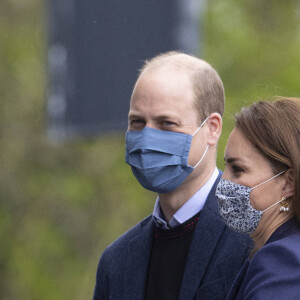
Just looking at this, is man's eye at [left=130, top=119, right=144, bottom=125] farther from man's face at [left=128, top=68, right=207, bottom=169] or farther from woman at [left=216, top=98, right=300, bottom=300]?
woman at [left=216, top=98, right=300, bottom=300]

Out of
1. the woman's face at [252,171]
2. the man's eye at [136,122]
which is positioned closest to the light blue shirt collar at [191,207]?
the man's eye at [136,122]

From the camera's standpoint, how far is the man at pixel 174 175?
3457mm

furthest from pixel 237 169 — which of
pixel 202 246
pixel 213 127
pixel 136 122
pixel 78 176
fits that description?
pixel 78 176

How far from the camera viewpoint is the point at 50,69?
495 cm

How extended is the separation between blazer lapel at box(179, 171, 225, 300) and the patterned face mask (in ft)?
0.87

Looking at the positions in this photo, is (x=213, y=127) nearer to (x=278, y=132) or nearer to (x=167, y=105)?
(x=167, y=105)

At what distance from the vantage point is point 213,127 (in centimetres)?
363

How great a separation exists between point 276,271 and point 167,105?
44.1 inches

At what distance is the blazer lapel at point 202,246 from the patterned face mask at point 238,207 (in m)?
0.27

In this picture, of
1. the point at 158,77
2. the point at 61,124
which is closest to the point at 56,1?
the point at 61,124

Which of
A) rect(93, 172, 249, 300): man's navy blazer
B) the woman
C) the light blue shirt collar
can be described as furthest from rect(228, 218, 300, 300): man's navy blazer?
the light blue shirt collar

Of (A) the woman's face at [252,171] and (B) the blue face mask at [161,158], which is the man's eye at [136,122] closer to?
(B) the blue face mask at [161,158]

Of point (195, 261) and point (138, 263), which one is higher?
point (195, 261)

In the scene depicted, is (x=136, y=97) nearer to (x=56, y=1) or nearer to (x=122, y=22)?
(x=122, y=22)
